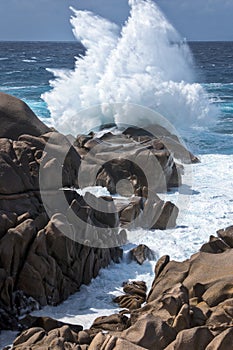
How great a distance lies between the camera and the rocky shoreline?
770 cm

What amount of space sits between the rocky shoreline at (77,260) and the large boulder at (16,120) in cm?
Result: 3

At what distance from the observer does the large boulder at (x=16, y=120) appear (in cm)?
1460

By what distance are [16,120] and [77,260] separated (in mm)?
4939

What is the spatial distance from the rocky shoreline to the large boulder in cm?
3

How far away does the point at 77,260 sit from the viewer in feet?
37.6

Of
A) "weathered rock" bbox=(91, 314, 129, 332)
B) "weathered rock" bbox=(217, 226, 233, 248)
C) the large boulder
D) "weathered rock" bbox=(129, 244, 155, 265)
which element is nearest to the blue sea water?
the large boulder

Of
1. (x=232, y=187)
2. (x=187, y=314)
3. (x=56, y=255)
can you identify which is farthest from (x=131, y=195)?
(x=187, y=314)

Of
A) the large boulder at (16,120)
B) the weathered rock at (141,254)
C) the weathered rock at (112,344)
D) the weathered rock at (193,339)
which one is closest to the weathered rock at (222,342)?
the weathered rock at (193,339)

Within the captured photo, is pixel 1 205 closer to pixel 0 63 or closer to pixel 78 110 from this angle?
pixel 78 110

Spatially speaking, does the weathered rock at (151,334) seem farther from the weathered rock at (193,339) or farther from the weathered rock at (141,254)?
the weathered rock at (141,254)

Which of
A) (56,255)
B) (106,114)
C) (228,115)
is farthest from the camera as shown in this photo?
(228,115)

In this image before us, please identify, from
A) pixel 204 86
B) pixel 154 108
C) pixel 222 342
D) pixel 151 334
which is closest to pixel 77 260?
pixel 151 334

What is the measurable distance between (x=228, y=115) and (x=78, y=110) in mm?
9739

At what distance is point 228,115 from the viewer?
34.7m
